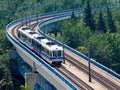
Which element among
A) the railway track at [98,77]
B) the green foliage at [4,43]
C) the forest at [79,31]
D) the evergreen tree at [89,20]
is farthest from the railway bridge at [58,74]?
the evergreen tree at [89,20]

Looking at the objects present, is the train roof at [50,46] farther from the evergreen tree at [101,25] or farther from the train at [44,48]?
the evergreen tree at [101,25]

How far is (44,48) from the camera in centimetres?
8444

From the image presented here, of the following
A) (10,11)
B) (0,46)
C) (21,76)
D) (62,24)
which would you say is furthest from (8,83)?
(10,11)

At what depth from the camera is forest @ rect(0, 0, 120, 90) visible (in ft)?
353

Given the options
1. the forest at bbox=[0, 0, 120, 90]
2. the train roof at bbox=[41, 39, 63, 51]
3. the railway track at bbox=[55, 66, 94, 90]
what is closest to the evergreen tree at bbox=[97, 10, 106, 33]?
the forest at bbox=[0, 0, 120, 90]

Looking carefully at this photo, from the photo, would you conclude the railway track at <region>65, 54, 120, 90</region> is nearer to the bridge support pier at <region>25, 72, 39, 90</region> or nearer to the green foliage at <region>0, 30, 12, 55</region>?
the bridge support pier at <region>25, 72, 39, 90</region>

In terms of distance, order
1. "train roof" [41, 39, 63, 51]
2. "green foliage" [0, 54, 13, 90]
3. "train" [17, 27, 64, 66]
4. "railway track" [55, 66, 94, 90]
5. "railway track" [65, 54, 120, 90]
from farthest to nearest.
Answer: "green foliage" [0, 54, 13, 90], "train roof" [41, 39, 63, 51], "train" [17, 27, 64, 66], "railway track" [65, 54, 120, 90], "railway track" [55, 66, 94, 90]

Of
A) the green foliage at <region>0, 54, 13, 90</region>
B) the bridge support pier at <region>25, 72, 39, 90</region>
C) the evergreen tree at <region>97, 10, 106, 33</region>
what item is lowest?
the green foliage at <region>0, 54, 13, 90</region>

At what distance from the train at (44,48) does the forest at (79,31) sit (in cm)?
1232

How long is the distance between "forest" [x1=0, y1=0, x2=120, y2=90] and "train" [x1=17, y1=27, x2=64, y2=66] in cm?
1232

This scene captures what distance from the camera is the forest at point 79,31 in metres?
108

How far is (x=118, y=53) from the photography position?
4338 inches

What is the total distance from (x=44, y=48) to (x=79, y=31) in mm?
48583

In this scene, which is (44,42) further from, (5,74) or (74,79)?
(5,74)
